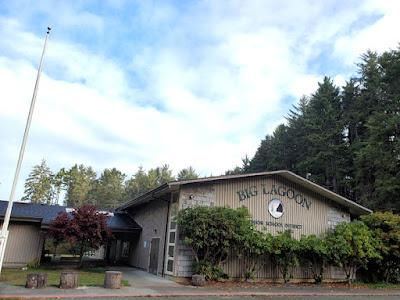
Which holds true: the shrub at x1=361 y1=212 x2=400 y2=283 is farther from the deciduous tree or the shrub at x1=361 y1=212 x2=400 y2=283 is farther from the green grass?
the deciduous tree

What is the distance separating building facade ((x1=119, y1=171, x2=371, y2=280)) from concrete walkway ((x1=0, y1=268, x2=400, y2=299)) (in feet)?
4.91

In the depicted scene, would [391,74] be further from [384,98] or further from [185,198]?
[185,198]

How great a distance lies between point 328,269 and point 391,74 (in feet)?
60.2

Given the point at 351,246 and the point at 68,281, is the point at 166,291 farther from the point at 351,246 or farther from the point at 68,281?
the point at 351,246

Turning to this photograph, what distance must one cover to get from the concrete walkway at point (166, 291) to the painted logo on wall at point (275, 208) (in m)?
3.44

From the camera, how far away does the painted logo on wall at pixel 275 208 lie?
57.3 feet

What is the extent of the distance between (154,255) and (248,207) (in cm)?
542

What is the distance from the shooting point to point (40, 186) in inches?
2685

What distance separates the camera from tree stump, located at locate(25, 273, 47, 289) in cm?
1093

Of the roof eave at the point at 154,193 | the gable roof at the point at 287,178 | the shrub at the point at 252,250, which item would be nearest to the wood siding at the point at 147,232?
the roof eave at the point at 154,193

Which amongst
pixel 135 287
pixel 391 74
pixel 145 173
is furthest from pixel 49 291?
pixel 145 173

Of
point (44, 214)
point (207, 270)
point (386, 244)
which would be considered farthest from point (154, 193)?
point (386, 244)

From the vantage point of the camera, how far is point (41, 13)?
1129 centimetres

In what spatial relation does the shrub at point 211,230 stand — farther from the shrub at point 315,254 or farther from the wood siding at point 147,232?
the shrub at point 315,254
